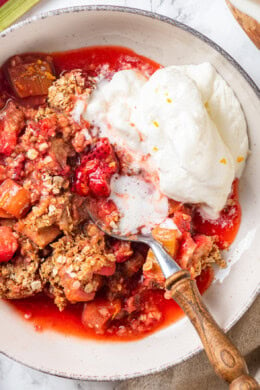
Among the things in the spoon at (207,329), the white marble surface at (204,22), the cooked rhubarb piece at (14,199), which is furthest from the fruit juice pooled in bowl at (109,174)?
the white marble surface at (204,22)

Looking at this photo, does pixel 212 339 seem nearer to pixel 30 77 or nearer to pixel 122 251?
pixel 122 251

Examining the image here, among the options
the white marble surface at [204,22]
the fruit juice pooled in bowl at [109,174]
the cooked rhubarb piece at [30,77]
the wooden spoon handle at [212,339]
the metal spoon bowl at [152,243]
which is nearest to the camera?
the wooden spoon handle at [212,339]

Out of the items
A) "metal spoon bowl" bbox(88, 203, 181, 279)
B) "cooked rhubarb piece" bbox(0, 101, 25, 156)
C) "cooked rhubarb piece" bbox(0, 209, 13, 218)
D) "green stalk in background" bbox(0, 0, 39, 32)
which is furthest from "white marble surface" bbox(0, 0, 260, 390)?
"cooked rhubarb piece" bbox(0, 209, 13, 218)

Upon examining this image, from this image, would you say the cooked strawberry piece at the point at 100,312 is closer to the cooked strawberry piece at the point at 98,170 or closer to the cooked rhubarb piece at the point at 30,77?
the cooked strawberry piece at the point at 98,170

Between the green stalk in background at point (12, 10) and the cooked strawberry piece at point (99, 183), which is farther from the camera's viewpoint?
the green stalk in background at point (12, 10)

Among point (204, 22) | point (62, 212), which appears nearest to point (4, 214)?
point (62, 212)

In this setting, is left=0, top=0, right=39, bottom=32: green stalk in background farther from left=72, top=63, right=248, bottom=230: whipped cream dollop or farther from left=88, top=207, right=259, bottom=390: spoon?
left=88, top=207, right=259, bottom=390: spoon

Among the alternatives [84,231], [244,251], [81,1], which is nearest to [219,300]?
[244,251]
